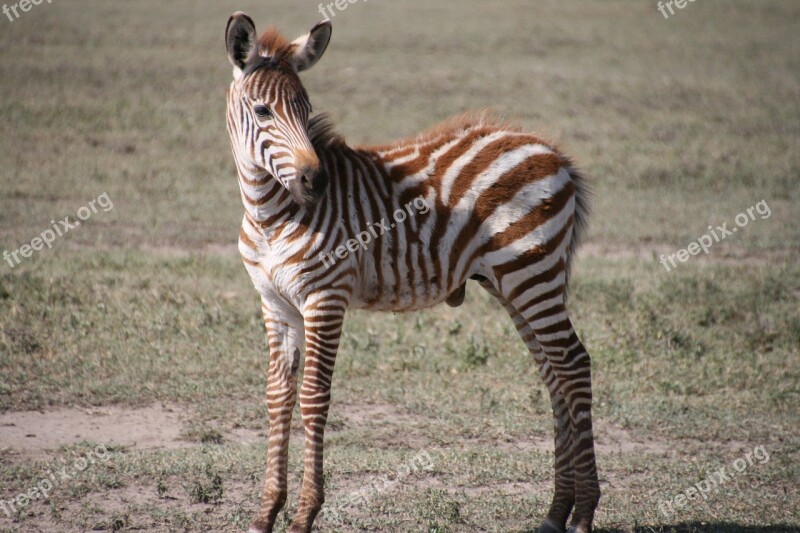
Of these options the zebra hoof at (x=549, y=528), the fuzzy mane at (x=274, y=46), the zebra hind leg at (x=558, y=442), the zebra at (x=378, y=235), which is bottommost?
the zebra hoof at (x=549, y=528)

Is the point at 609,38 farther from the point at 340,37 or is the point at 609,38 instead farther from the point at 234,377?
the point at 234,377

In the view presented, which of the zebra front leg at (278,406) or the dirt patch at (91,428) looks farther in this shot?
the dirt patch at (91,428)

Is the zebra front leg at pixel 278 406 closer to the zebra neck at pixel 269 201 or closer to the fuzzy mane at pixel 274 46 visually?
the zebra neck at pixel 269 201

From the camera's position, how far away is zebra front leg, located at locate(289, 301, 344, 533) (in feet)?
17.9

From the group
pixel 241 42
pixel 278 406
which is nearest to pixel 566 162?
pixel 241 42

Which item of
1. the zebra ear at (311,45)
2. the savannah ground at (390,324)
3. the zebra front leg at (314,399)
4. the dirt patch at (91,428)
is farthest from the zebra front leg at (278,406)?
the dirt patch at (91,428)

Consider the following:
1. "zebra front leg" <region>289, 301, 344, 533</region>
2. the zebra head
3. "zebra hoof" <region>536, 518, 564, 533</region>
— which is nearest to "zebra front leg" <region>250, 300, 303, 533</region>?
"zebra front leg" <region>289, 301, 344, 533</region>

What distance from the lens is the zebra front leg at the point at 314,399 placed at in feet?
17.9

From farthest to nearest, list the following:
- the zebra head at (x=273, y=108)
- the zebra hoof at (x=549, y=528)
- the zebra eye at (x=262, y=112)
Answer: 1. the zebra hoof at (x=549, y=528)
2. the zebra eye at (x=262, y=112)
3. the zebra head at (x=273, y=108)

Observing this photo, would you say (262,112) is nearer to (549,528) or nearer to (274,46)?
(274,46)

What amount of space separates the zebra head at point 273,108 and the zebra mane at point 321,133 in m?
0.22

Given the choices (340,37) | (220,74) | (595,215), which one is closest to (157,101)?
(220,74)

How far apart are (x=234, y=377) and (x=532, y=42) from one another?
1616 centimetres

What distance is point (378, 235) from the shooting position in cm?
583
